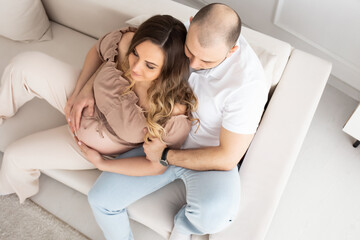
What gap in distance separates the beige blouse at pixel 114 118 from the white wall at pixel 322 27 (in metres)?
1.10

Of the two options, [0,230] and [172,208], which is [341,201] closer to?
[172,208]

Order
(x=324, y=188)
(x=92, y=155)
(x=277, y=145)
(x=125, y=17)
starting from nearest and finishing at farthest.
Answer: (x=277, y=145) < (x=92, y=155) < (x=125, y=17) < (x=324, y=188)

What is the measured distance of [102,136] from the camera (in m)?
1.37

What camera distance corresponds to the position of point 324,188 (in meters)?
1.83

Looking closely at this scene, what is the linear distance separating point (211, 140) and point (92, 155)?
1.53 ft

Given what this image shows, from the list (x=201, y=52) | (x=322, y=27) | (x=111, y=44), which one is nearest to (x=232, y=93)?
(x=201, y=52)

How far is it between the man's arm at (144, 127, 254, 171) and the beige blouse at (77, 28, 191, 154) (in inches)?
2.0

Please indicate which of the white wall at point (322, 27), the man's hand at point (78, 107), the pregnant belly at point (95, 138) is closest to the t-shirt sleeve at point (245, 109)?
the pregnant belly at point (95, 138)

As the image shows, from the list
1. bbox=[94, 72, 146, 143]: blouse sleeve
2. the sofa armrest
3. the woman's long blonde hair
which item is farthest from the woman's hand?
the sofa armrest

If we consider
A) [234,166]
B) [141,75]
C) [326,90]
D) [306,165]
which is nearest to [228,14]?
[141,75]

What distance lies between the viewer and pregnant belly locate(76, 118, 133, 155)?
137 centimetres

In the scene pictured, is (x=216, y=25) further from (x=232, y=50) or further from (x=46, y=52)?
(x=46, y=52)

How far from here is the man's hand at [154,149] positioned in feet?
4.14

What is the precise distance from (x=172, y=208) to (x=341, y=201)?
988 millimetres
